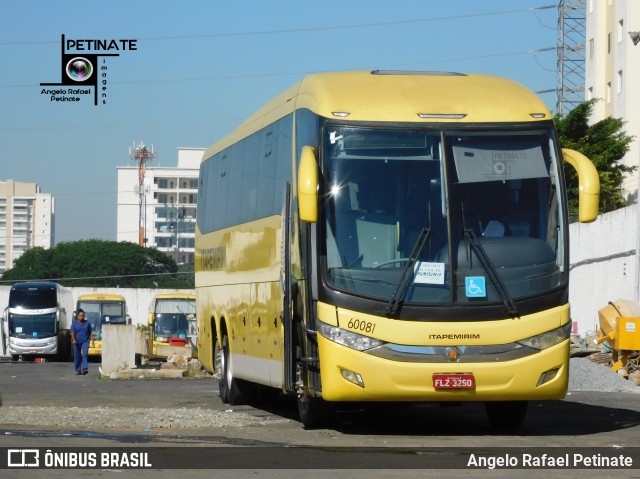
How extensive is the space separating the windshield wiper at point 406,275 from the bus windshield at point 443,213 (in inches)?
0.8

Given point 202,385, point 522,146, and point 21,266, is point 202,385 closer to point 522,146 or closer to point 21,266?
point 522,146

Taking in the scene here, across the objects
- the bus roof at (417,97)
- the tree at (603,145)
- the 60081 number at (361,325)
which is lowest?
the 60081 number at (361,325)

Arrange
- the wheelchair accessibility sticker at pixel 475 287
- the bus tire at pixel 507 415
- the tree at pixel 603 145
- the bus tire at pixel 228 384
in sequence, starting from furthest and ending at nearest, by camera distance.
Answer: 1. the tree at pixel 603 145
2. the bus tire at pixel 228 384
3. the bus tire at pixel 507 415
4. the wheelchair accessibility sticker at pixel 475 287

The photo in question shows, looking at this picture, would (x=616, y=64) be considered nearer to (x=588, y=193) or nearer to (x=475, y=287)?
(x=588, y=193)

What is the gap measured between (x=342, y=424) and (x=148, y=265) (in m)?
127

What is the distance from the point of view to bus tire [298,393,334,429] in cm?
1442

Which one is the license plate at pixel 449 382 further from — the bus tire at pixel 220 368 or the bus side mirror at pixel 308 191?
the bus tire at pixel 220 368

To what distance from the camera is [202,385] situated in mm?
26781

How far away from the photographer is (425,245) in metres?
13.3

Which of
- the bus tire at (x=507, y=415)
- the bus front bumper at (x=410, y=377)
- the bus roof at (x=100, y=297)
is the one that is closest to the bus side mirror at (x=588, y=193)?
the bus front bumper at (x=410, y=377)

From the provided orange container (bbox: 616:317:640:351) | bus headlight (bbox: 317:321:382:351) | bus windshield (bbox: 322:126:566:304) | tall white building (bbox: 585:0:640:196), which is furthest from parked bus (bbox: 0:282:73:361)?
bus headlight (bbox: 317:321:382:351)

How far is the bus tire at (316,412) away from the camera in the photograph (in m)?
14.4

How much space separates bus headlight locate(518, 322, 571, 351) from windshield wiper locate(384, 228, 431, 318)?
1317mm

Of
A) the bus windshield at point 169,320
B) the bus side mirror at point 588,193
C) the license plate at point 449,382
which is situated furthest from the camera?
the bus windshield at point 169,320
